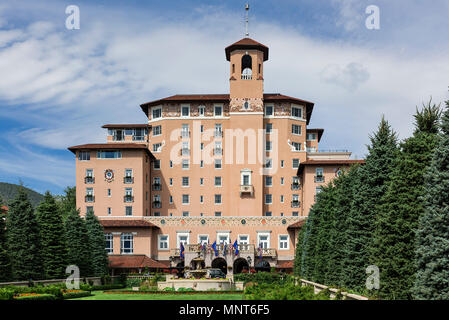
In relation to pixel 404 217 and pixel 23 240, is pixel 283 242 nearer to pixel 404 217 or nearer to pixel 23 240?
pixel 23 240

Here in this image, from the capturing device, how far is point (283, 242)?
250ft

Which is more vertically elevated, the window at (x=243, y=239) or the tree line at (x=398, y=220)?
the tree line at (x=398, y=220)

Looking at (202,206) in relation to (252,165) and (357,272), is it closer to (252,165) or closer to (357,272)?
(252,165)

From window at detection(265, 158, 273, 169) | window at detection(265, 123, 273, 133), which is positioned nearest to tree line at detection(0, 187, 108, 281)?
window at detection(265, 158, 273, 169)

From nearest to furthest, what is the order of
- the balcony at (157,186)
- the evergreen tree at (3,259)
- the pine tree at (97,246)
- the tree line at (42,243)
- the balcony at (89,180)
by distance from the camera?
the evergreen tree at (3,259), the tree line at (42,243), the pine tree at (97,246), the balcony at (89,180), the balcony at (157,186)

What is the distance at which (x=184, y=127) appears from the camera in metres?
84.4

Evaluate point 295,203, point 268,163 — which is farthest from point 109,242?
point 295,203

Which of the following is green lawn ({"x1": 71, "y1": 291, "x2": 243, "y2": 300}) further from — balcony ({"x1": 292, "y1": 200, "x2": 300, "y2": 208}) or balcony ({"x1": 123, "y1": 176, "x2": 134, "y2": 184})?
balcony ({"x1": 292, "y1": 200, "x2": 300, "y2": 208})

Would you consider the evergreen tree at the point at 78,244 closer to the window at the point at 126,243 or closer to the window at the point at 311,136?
the window at the point at 126,243

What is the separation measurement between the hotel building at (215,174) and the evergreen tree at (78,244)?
51.9ft

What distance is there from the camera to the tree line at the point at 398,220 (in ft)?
68.6

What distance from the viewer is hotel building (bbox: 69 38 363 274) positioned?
7662 centimetres

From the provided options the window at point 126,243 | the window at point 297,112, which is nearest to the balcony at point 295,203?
the window at point 297,112

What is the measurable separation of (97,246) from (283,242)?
25270mm
